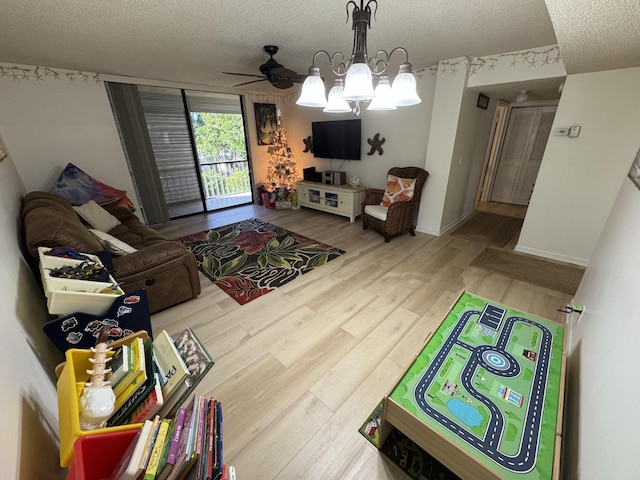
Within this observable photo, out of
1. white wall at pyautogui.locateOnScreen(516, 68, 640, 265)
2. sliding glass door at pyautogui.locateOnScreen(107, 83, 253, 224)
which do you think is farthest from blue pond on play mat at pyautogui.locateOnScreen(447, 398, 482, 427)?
sliding glass door at pyautogui.locateOnScreen(107, 83, 253, 224)

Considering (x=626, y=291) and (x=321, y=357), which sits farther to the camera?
(x=321, y=357)

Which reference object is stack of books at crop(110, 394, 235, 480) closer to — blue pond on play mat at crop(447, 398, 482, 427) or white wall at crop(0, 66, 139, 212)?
blue pond on play mat at crop(447, 398, 482, 427)

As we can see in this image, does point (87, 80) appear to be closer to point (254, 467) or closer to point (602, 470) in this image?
point (254, 467)

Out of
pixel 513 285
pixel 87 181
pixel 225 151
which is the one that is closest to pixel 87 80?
pixel 87 181

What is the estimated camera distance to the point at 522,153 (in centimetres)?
513

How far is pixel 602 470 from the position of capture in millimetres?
755

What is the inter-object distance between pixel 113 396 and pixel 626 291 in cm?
199

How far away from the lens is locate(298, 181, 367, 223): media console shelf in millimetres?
4312

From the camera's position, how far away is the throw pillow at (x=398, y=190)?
361 cm

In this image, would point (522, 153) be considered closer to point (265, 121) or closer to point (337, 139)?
point (337, 139)

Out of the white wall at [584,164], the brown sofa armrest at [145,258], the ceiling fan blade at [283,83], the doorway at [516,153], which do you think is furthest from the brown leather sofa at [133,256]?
the doorway at [516,153]

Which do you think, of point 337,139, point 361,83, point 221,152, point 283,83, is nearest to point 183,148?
point 221,152

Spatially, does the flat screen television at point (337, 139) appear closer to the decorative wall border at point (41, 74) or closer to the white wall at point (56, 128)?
the white wall at point (56, 128)

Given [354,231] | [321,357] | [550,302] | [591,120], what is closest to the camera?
[321,357]
